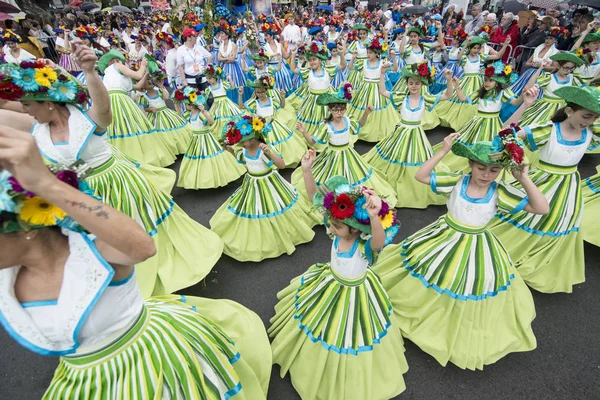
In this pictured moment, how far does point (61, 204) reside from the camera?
1197 millimetres

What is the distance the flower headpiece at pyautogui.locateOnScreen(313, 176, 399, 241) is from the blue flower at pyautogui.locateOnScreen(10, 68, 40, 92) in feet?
7.74

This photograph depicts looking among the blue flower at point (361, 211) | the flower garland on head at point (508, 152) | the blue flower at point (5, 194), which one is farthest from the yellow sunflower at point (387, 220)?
the blue flower at point (5, 194)

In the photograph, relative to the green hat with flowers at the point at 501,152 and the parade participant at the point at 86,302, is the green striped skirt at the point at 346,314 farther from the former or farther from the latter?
the green hat with flowers at the point at 501,152

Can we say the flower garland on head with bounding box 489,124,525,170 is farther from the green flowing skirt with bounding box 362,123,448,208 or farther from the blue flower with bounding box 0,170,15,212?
the blue flower with bounding box 0,170,15,212

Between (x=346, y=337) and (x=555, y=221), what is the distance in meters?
2.74

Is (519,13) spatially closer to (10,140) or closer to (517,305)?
(517,305)

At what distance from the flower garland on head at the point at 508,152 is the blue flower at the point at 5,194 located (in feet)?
9.85

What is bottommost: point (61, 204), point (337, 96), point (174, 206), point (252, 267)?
point (252, 267)

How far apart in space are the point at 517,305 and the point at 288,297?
2162 millimetres

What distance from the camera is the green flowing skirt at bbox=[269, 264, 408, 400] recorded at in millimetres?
2627

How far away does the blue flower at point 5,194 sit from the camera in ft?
3.94

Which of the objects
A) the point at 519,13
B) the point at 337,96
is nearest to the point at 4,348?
the point at 337,96

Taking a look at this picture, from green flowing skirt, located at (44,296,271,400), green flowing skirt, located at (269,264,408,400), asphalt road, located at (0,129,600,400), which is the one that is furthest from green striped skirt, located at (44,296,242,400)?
asphalt road, located at (0,129,600,400)

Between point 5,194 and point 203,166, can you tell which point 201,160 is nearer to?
point 203,166
